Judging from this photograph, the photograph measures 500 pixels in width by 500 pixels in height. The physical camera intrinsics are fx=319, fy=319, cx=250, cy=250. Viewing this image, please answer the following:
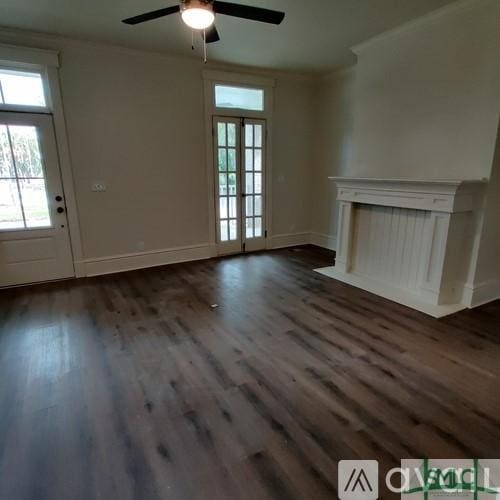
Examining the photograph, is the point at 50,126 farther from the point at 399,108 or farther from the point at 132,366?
the point at 399,108

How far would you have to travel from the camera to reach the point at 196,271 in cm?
454

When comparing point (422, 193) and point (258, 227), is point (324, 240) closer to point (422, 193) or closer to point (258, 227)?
point (258, 227)

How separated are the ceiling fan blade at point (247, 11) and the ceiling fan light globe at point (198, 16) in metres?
0.11

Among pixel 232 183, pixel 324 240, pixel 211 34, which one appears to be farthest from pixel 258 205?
pixel 211 34

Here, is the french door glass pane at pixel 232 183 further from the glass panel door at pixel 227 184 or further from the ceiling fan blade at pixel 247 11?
the ceiling fan blade at pixel 247 11

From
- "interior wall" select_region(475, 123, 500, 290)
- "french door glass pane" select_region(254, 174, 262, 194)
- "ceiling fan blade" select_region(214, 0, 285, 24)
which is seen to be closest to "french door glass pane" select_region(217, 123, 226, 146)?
"french door glass pane" select_region(254, 174, 262, 194)

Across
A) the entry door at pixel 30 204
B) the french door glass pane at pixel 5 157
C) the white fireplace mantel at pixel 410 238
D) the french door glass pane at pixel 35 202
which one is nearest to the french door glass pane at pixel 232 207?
the white fireplace mantel at pixel 410 238

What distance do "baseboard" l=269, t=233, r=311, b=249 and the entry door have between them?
10.7 ft

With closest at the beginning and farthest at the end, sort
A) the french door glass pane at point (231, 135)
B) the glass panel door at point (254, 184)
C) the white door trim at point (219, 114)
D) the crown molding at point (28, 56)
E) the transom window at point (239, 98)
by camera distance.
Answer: the crown molding at point (28, 56)
the white door trim at point (219, 114)
the transom window at point (239, 98)
the french door glass pane at point (231, 135)
the glass panel door at point (254, 184)

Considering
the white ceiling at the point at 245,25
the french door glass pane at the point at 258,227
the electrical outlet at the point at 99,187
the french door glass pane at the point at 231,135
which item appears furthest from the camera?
the french door glass pane at the point at 258,227

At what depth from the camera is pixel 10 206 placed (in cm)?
378

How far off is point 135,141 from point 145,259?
5.45 feet
